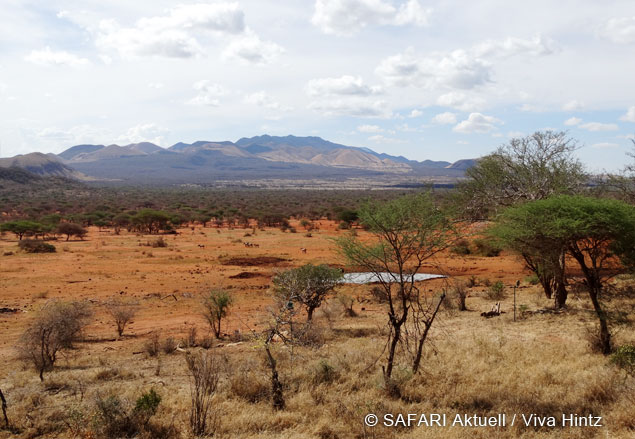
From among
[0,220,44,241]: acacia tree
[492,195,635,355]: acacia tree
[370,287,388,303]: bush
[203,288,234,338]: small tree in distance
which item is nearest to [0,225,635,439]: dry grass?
[203,288,234,338]: small tree in distance

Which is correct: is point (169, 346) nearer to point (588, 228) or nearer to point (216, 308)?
point (216, 308)

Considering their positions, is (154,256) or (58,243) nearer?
(154,256)

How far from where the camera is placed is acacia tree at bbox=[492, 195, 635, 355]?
974 cm

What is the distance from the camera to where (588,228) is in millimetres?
9719

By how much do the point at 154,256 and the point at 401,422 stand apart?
1006 inches

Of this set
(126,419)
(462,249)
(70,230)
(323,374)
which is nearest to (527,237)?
(323,374)

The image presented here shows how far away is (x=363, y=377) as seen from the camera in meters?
9.24

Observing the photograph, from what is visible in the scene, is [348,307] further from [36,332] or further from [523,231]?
[36,332]

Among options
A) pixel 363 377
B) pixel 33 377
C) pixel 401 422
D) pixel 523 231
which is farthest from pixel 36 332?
pixel 523 231

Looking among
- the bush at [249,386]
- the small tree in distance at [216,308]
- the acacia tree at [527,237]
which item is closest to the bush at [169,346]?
the small tree in distance at [216,308]

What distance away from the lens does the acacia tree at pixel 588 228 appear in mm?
9742

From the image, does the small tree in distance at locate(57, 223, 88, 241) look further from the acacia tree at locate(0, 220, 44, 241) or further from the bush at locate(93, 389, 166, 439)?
the bush at locate(93, 389, 166, 439)

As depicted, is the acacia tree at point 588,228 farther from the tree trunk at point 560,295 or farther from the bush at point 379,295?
the bush at point 379,295

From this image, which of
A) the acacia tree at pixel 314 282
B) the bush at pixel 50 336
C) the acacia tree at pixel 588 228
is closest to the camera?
the acacia tree at pixel 588 228
